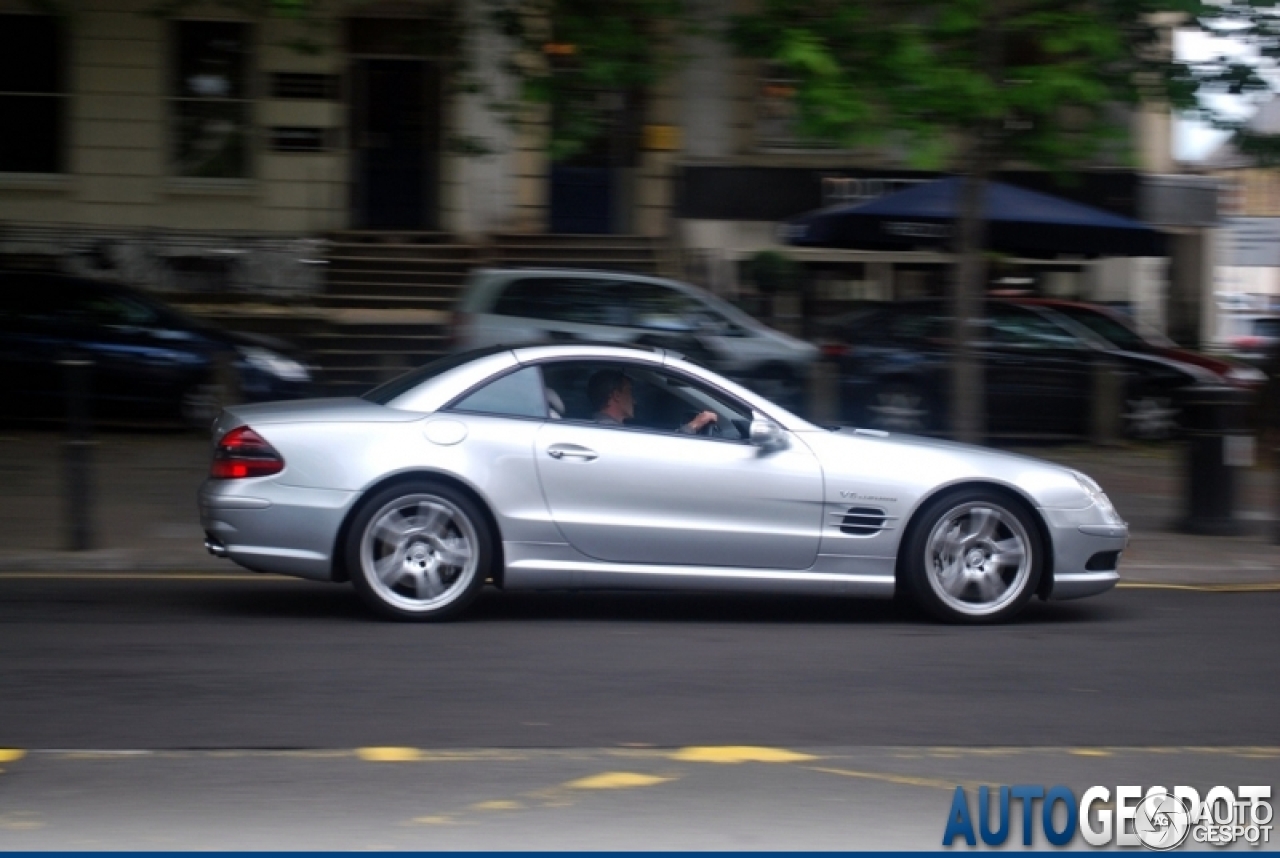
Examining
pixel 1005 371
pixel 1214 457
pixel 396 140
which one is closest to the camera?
pixel 1214 457

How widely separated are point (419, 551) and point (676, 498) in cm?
129

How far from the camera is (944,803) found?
536 centimetres

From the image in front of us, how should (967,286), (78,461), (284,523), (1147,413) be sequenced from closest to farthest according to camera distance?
(284,523)
(78,461)
(967,286)
(1147,413)

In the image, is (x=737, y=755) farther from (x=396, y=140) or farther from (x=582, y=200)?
(x=396, y=140)

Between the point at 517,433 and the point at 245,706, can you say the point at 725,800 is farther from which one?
the point at 517,433

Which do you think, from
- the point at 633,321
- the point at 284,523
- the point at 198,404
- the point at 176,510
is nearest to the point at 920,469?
the point at 284,523

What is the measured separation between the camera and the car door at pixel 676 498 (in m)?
8.08

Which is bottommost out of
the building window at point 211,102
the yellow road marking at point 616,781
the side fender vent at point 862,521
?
the yellow road marking at point 616,781

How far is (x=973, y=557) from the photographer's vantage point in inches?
330

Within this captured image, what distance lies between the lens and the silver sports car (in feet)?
26.2

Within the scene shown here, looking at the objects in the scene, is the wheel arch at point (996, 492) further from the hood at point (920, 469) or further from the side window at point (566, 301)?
the side window at point (566, 301)

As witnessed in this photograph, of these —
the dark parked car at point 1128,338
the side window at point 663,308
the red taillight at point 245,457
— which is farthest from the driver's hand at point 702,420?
the dark parked car at point 1128,338

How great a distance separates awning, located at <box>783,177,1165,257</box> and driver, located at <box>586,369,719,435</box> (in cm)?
845

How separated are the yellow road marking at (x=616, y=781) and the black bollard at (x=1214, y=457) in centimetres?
750
